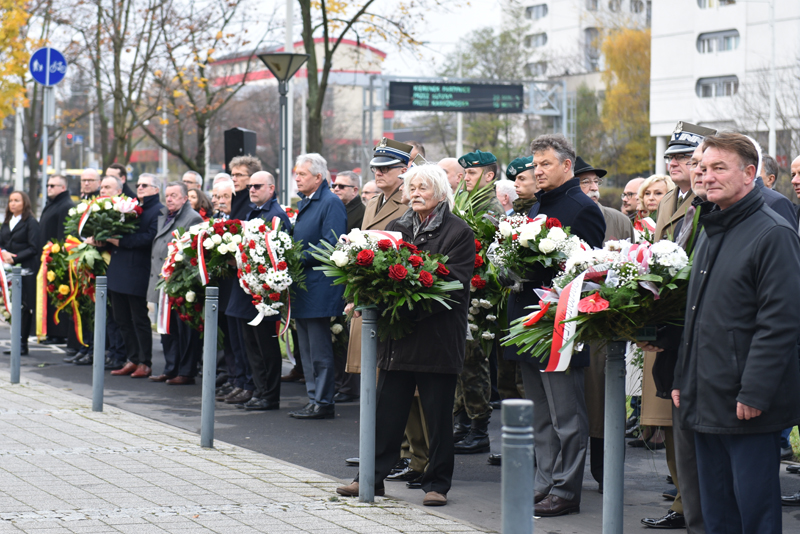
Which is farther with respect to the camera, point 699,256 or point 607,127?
point 607,127

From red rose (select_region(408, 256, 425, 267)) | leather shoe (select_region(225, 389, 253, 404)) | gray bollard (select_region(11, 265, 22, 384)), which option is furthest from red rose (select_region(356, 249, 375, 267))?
gray bollard (select_region(11, 265, 22, 384))

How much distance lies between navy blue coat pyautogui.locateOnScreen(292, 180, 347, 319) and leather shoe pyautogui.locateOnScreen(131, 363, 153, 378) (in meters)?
3.13

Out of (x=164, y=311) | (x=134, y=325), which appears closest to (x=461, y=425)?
(x=164, y=311)

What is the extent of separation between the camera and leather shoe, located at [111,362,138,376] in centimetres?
1174

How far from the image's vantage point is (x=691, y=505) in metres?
4.94

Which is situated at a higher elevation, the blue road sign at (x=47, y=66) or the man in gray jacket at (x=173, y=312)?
the blue road sign at (x=47, y=66)

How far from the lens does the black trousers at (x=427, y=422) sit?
6.16 metres

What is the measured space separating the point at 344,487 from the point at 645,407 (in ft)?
6.26

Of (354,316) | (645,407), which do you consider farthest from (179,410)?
(645,407)

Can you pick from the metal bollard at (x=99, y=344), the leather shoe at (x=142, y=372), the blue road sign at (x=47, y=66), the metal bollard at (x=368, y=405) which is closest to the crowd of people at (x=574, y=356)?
the metal bollard at (x=368, y=405)

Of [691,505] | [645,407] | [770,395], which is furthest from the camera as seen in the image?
[645,407]

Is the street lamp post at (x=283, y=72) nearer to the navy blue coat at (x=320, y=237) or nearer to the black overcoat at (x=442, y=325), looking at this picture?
the navy blue coat at (x=320, y=237)

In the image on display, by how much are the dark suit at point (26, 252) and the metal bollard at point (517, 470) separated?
11.6m

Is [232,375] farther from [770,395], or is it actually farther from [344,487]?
[770,395]
